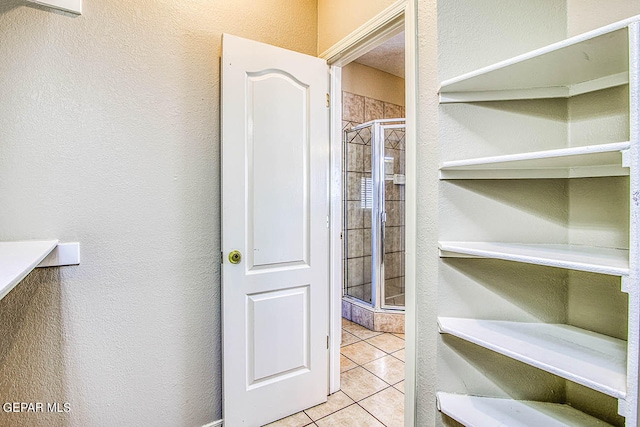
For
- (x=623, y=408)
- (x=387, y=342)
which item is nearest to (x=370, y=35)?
(x=623, y=408)

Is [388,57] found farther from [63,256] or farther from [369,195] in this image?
[63,256]

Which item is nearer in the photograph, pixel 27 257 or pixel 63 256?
pixel 27 257

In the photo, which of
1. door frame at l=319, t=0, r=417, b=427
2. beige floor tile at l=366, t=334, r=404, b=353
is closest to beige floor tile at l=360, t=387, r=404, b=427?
door frame at l=319, t=0, r=417, b=427

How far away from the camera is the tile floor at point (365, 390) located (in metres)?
1.66

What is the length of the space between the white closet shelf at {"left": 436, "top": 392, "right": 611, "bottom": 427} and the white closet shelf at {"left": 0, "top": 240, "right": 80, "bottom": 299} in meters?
1.29

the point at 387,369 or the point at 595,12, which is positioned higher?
the point at 595,12

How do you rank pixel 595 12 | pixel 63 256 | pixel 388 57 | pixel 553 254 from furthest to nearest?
1. pixel 388 57
2. pixel 63 256
3. pixel 595 12
4. pixel 553 254

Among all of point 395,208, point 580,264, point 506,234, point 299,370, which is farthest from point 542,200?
point 395,208

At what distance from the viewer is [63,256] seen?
4.05 feet

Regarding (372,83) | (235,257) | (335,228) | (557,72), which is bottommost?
(235,257)

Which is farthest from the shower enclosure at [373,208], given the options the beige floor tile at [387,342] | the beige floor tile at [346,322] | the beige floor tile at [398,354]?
the beige floor tile at [398,354]

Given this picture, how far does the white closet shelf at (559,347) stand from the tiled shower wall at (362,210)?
2016 millimetres

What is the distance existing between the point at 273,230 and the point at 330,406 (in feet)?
3.62

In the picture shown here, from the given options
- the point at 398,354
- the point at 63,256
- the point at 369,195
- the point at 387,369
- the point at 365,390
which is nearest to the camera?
the point at 63,256
